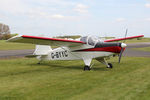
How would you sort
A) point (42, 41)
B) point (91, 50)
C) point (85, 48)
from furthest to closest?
1. point (85, 48)
2. point (91, 50)
3. point (42, 41)

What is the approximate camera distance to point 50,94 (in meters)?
6.08

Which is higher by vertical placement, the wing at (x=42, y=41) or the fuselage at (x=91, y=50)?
the wing at (x=42, y=41)

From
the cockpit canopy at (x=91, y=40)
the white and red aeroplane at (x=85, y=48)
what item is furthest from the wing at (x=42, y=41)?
the cockpit canopy at (x=91, y=40)

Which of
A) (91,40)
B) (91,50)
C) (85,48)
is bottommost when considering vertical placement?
(91,50)

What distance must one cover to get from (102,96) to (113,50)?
516 cm

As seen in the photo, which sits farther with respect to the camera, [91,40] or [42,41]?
[91,40]

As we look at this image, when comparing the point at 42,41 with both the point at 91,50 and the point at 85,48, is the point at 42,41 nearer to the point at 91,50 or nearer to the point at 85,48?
the point at 85,48

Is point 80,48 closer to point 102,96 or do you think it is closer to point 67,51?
point 67,51

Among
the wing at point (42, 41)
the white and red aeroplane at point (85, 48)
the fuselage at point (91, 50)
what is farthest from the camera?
the fuselage at point (91, 50)

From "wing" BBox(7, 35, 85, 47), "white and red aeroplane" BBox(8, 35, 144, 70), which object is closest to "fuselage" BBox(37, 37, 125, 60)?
"white and red aeroplane" BBox(8, 35, 144, 70)

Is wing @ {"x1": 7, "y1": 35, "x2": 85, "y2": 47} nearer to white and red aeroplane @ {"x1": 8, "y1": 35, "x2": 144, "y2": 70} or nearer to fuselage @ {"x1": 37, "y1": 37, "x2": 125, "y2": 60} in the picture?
white and red aeroplane @ {"x1": 8, "y1": 35, "x2": 144, "y2": 70}

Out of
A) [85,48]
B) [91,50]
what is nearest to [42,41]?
[85,48]

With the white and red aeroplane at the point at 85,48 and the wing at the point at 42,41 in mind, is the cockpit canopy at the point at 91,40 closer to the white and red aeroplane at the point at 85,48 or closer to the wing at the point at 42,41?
the white and red aeroplane at the point at 85,48

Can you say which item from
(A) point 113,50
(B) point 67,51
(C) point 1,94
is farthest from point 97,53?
(C) point 1,94
